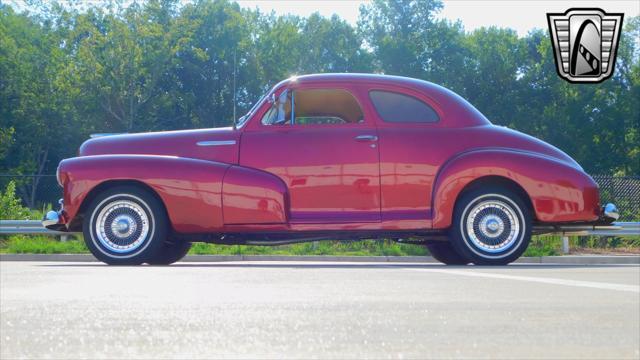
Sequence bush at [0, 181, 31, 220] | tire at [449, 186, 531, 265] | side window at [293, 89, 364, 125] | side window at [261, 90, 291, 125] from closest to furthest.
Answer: tire at [449, 186, 531, 265], side window at [261, 90, 291, 125], side window at [293, 89, 364, 125], bush at [0, 181, 31, 220]

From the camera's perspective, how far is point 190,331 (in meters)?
3.47

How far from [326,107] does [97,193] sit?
1635mm

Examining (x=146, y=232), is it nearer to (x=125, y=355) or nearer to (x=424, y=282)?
(x=424, y=282)

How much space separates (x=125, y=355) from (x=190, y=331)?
378mm

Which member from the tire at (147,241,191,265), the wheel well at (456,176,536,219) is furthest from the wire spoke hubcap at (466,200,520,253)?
the tire at (147,241,191,265)

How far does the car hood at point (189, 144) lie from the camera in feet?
19.9

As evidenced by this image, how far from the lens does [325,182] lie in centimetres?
575

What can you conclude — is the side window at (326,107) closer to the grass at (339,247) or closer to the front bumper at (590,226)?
the front bumper at (590,226)

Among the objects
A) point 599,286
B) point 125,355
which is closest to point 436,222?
point 599,286

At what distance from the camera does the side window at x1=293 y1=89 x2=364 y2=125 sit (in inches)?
255

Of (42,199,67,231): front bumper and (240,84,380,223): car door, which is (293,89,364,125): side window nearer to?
(240,84,380,223): car door

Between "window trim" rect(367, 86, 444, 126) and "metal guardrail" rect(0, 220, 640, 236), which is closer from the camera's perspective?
"window trim" rect(367, 86, 444, 126)

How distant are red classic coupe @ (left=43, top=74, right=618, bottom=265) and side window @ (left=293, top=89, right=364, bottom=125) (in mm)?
13

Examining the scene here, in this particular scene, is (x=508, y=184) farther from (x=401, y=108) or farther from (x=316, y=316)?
(x=316, y=316)
